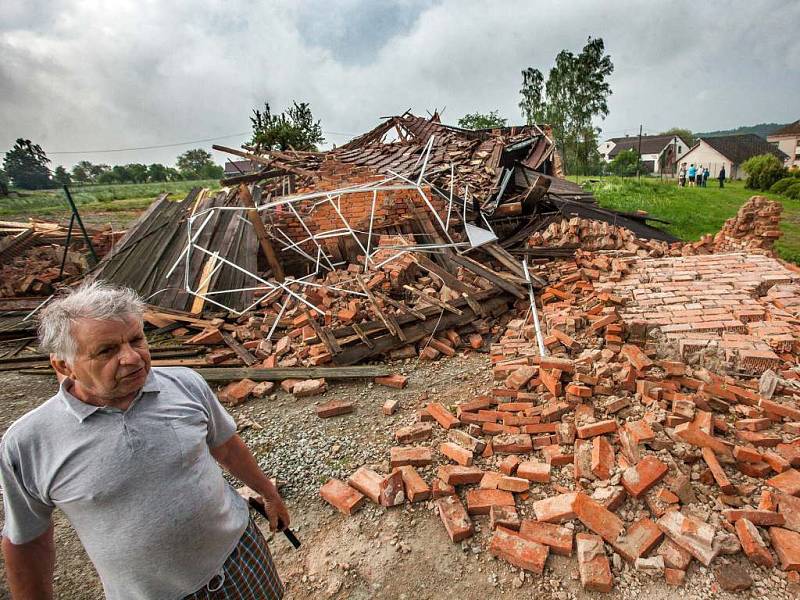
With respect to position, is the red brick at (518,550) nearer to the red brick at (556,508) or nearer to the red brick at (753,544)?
the red brick at (556,508)

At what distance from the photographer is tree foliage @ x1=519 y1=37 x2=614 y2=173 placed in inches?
1282

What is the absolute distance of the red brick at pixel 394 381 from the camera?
13.6ft

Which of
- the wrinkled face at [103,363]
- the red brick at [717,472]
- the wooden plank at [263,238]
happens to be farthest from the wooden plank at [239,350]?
the red brick at [717,472]

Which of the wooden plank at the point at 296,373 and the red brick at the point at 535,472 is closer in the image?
the red brick at the point at 535,472

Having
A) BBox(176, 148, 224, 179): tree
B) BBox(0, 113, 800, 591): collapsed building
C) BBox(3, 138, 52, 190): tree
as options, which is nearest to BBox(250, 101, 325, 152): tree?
BBox(0, 113, 800, 591): collapsed building

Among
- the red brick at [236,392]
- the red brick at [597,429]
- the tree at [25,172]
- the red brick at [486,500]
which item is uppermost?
the tree at [25,172]

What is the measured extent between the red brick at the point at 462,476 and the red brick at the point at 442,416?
56cm

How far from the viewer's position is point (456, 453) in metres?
2.92

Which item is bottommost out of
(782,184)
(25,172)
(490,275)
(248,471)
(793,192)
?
(793,192)

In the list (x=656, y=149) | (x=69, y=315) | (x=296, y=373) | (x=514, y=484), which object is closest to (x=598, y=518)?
(x=514, y=484)

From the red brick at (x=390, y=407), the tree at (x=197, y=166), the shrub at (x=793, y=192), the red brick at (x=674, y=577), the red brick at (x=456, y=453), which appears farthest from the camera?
the tree at (x=197, y=166)

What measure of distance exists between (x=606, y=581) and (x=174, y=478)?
213cm

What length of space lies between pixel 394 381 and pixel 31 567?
10.1 ft

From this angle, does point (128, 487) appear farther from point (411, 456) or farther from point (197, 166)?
point (197, 166)
